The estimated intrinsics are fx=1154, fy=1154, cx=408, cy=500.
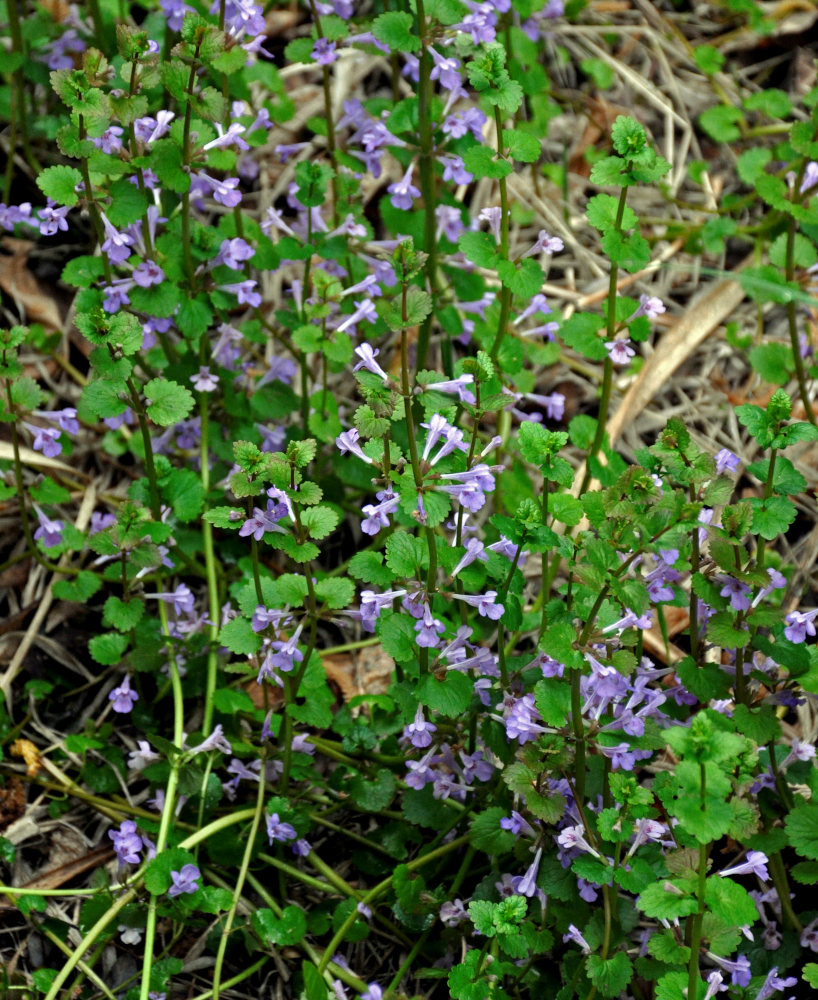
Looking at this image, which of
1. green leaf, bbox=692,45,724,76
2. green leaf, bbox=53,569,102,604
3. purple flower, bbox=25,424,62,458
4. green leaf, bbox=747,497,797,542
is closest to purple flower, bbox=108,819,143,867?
green leaf, bbox=53,569,102,604

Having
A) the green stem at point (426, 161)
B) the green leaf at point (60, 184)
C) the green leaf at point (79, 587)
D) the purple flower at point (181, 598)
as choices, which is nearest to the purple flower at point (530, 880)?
the purple flower at point (181, 598)

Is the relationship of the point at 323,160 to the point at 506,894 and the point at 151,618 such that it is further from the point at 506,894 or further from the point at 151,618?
the point at 506,894

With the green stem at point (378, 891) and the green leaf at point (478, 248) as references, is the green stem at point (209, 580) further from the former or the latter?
the green leaf at point (478, 248)

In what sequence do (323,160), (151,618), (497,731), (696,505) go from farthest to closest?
(323,160) < (151,618) < (497,731) < (696,505)

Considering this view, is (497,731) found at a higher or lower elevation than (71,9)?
lower

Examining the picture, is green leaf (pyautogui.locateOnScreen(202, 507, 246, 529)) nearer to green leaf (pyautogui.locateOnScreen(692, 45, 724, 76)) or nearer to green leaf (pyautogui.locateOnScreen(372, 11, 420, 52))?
green leaf (pyautogui.locateOnScreen(372, 11, 420, 52))

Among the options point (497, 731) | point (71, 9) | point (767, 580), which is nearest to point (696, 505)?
point (767, 580)
